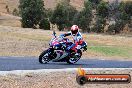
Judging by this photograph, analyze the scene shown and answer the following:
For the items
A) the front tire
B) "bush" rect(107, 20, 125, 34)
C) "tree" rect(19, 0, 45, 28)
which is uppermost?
the front tire

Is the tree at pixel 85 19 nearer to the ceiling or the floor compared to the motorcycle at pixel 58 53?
nearer to the floor

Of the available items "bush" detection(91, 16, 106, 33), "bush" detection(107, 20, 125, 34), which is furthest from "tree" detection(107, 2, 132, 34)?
"bush" detection(91, 16, 106, 33)

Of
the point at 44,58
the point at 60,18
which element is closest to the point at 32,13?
the point at 60,18

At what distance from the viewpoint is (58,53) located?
1928 cm

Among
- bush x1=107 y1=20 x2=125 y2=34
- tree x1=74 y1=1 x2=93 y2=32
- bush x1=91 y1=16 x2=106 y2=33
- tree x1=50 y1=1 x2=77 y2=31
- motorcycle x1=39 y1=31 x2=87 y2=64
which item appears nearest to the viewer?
motorcycle x1=39 y1=31 x2=87 y2=64

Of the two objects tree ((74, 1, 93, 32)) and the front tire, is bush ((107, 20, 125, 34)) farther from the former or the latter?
the front tire

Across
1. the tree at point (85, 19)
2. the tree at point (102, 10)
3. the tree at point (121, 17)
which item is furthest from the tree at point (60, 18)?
the tree at point (121, 17)

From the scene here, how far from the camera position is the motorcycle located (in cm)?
1906

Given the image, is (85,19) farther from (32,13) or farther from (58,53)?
(58,53)

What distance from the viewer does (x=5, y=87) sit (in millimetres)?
11734

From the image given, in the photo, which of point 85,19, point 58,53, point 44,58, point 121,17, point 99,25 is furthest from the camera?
point 85,19

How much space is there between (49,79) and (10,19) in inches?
3786

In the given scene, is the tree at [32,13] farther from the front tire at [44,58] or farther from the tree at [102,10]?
the front tire at [44,58]

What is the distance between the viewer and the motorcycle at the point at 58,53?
751 inches
